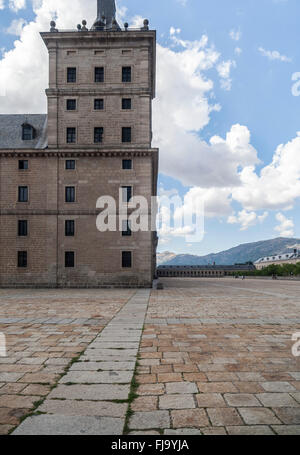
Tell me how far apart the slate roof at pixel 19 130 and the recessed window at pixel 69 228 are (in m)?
7.92

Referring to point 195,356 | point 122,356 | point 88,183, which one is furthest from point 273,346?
point 88,183

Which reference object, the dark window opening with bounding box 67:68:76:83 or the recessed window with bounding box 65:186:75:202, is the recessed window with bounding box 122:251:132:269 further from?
the dark window opening with bounding box 67:68:76:83

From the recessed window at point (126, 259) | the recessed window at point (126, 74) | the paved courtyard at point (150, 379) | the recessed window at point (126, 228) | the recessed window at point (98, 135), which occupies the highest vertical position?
the recessed window at point (126, 74)

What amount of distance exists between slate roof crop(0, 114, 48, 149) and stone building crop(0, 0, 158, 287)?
1378 millimetres

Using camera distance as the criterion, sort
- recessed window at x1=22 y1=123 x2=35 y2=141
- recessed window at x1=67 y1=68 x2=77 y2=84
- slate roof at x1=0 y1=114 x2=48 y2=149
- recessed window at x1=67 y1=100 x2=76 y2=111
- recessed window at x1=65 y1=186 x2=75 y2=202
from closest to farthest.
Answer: recessed window at x1=65 y1=186 x2=75 y2=202 < recessed window at x1=67 y1=100 x2=76 y2=111 < recessed window at x1=67 y1=68 x2=77 y2=84 < slate roof at x1=0 y1=114 x2=48 y2=149 < recessed window at x1=22 y1=123 x2=35 y2=141

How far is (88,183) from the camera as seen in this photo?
2953 centimetres

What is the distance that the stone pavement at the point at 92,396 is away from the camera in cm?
358

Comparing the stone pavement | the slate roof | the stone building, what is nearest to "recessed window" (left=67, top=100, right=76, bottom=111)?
the stone building

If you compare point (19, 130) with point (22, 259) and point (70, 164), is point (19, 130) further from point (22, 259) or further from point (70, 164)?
point (22, 259)

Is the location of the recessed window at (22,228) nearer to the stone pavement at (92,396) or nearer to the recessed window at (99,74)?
the recessed window at (99,74)

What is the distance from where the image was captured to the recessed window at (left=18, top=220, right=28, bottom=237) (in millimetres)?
29734

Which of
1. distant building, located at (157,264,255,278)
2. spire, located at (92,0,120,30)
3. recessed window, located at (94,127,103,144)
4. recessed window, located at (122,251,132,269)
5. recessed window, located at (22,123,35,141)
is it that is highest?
spire, located at (92,0,120,30)

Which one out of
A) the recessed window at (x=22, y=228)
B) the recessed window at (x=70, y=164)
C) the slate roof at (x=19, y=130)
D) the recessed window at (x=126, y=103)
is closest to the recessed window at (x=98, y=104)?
the recessed window at (x=126, y=103)
